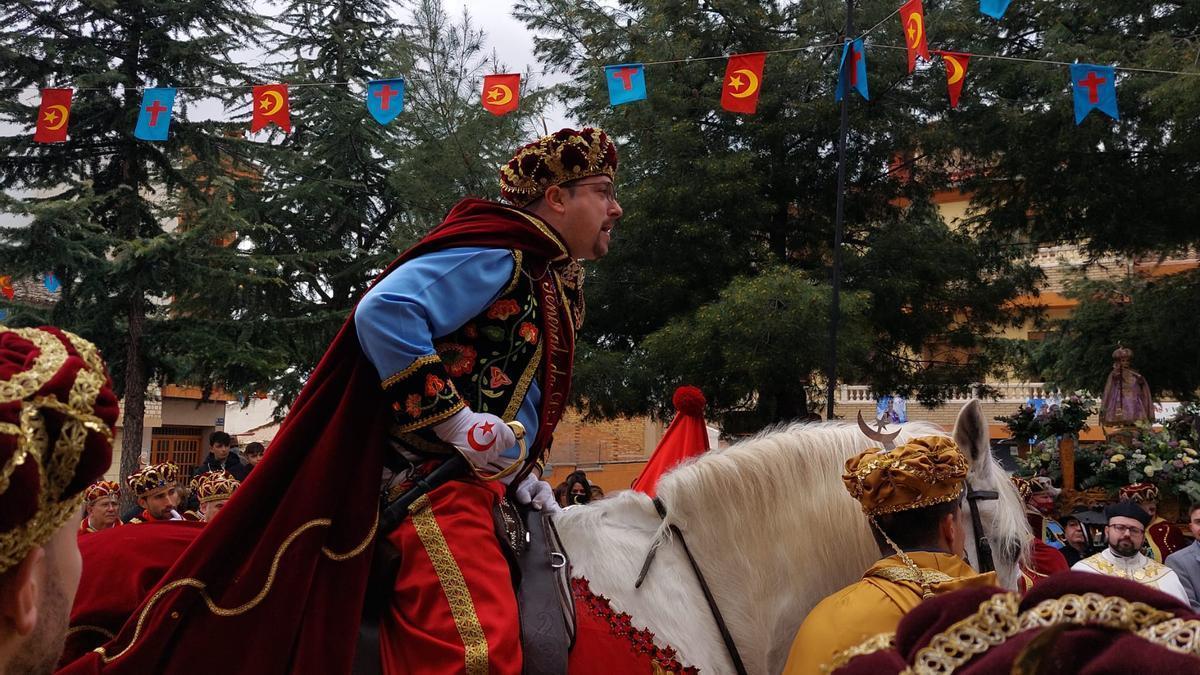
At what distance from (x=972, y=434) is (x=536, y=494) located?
1.37 m

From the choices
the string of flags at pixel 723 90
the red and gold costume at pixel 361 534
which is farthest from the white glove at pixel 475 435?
the string of flags at pixel 723 90

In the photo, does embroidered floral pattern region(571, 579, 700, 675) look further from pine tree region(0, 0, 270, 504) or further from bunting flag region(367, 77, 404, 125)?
pine tree region(0, 0, 270, 504)

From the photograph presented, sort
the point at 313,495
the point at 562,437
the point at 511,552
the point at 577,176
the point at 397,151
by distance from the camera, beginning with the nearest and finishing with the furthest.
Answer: the point at 313,495 < the point at 511,552 < the point at 577,176 < the point at 397,151 < the point at 562,437

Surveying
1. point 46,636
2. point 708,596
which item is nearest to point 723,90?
point 708,596

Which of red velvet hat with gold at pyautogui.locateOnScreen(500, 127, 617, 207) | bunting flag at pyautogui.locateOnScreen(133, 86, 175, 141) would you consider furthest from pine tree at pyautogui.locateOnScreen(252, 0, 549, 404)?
red velvet hat with gold at pyautogui.locateOnScreen(500, 127, 617, 207)

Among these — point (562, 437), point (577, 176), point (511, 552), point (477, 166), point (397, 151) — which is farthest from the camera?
point (562, 437)

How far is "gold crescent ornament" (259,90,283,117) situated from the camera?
12.7 metres

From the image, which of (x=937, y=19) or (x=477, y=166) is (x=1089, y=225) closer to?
(x=937, y=19)

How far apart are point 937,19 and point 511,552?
566 inches

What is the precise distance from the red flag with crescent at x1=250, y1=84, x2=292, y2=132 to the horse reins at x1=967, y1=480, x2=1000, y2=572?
11.1 metres

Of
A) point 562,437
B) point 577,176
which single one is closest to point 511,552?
point 577,176

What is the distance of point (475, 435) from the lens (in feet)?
8.91

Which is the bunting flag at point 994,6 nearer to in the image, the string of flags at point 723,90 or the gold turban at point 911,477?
the string of flags at point 723,90

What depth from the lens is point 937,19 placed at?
15195mm
